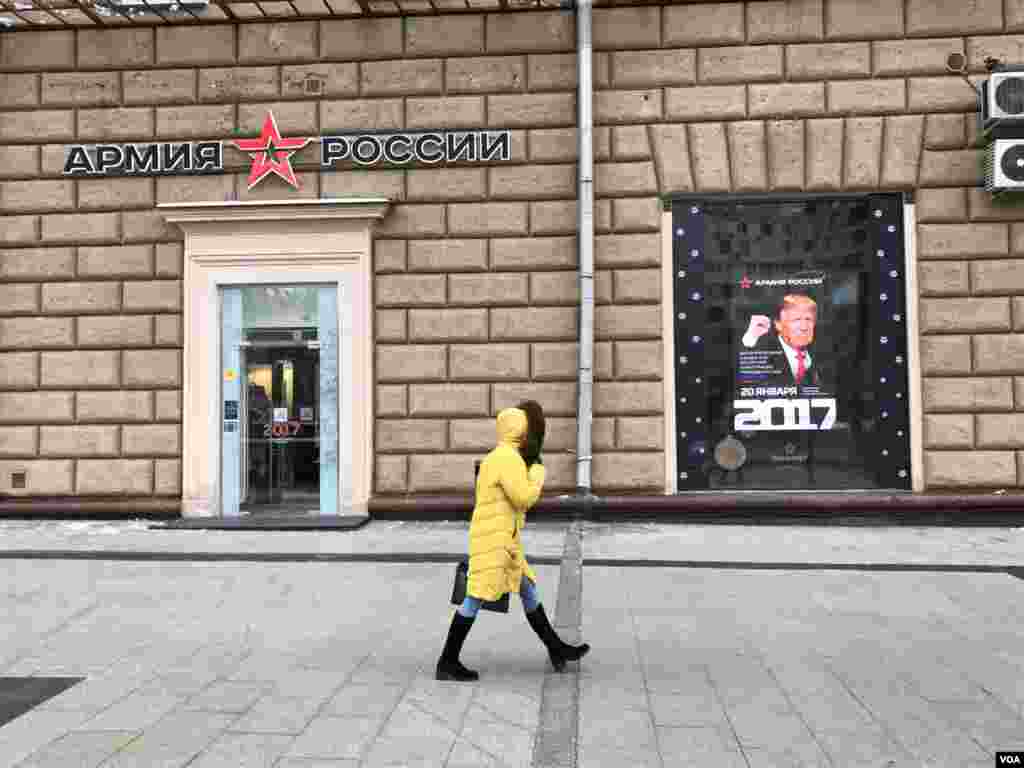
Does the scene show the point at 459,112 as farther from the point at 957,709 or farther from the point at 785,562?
the point at 957,709

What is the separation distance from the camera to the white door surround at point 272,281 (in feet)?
37.3

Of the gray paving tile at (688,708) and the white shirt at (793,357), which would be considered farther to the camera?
the white shirt at (793,357)

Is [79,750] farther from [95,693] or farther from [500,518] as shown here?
[500,518]

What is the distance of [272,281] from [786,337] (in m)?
6.69

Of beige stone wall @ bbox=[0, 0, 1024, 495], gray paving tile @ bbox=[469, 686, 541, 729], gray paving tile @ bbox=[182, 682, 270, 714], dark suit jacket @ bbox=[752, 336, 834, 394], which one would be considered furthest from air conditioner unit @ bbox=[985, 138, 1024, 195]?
gray paving tile @ bbox=[182, 682, 270, 714]

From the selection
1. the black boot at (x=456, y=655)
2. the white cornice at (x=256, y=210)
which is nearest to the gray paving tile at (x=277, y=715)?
the black boot at (x=456, y=655)

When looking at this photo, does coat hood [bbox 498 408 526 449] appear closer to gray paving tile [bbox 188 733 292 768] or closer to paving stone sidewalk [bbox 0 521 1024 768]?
paving stone sidewalk [bbox 0 521 1024 768]

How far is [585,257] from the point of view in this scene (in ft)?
36.1

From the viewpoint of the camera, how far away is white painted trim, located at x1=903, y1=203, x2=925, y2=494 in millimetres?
10961

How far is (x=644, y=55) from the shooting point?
444 inches

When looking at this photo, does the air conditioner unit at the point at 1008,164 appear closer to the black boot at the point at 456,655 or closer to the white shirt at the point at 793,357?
the white shirt at the point at 793,357

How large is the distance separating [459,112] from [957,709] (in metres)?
9.09

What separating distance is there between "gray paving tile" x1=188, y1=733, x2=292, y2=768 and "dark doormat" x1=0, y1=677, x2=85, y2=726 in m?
1.18

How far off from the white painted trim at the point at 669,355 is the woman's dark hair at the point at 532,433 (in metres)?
6.41
